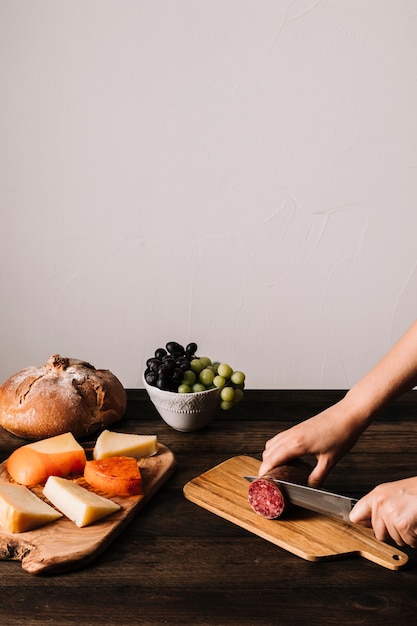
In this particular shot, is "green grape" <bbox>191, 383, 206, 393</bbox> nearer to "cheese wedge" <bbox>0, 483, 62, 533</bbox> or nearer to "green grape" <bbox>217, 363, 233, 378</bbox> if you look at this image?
"green grape" <bbox>217, 363, 233, 378</bbox>

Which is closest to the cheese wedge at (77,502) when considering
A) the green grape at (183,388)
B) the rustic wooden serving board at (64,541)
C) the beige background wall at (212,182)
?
the rustic wooden serving board at (64,541)

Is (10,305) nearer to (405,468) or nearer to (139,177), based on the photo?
(139,177)

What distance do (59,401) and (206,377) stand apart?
34cm

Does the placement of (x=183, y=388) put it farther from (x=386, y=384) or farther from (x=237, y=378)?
(x=386, y=384)

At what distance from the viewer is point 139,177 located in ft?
8.44

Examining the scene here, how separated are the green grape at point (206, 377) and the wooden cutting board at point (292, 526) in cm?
25

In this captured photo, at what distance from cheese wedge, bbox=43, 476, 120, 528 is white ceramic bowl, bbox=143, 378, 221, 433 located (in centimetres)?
34

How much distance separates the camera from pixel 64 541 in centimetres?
111

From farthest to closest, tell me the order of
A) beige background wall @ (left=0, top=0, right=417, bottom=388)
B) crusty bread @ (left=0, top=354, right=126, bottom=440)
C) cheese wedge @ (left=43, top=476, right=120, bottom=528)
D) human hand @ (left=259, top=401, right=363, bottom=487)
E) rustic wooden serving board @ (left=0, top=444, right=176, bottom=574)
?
beige background wall @ (left=0, top=0, right=417, bottom=388) → crusty bread @ (left=0, top=354, right=126, bottom=440) → human hand @ (left=259, top=401, right=363, bottom=487) → cheese wedge @ (left=43, top=476, right=120, bottom=528) → rustic wooden serving board @ (left=0, top=444, right=176, bottom=574)

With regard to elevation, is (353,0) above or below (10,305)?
above

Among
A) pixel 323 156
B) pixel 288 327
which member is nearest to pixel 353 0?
pixel 323 156

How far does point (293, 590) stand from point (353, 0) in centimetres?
216

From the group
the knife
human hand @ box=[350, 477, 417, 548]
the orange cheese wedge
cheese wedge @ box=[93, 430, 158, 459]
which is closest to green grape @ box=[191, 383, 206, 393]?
cheese wedge @ box=[93, 430, 158, 459]

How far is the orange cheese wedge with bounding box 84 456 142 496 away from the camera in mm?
1255
